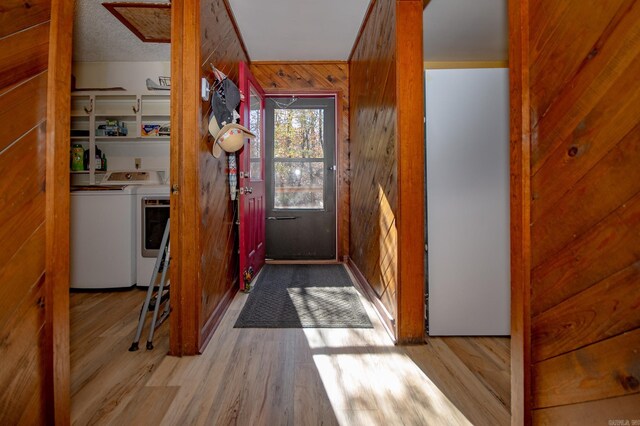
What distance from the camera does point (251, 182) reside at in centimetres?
321

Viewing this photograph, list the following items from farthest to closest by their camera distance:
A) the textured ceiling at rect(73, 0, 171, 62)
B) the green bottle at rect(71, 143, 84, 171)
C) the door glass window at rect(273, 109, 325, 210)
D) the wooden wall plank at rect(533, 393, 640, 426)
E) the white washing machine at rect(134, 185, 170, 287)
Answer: the door glass window at rect(273, 109, 325, 210), the green bottle at rect(71, 143, 84, 171), the white washing machine at rect(134, 185, 170, 287), the textured ceiling at rect(73, 0, 171, 62), the wooden wall plank at rect(533, 393, 640, 426)

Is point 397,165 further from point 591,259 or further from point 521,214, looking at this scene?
point 591,259

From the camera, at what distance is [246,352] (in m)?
1.82

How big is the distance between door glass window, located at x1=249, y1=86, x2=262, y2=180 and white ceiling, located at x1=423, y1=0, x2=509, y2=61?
5.93ft

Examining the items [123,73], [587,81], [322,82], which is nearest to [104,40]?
[123,73]

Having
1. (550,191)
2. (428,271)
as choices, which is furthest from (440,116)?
(550,191)

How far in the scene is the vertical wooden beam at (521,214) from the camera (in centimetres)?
95

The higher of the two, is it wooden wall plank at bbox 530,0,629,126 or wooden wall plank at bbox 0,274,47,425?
wooden wall plank at bbox 530,0,629,126

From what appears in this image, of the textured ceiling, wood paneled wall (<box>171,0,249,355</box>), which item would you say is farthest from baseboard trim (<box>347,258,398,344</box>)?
the textured ceiling

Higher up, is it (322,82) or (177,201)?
(322,82)

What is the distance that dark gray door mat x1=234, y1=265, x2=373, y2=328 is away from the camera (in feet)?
7.39

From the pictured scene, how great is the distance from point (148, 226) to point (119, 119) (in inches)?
59.6

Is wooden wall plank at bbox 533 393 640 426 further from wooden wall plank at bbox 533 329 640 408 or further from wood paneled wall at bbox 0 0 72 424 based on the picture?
wood paneled wall at bbox 0 0 72 424

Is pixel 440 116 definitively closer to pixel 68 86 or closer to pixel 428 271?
pixel 428 271
